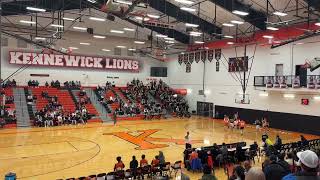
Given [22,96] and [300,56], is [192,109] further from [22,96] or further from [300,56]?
[22,96]

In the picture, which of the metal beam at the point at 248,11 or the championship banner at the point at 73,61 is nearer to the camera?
the metal beam at the point at 248,11

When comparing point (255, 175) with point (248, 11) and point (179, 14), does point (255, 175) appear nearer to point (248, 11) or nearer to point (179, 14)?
point (248, 11)

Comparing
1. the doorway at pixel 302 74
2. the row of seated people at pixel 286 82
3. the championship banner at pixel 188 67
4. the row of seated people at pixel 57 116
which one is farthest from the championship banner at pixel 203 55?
the row of seated people at pixel 57 116

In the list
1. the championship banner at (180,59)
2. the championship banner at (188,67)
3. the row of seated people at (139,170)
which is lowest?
the row of seated people at (139,170)

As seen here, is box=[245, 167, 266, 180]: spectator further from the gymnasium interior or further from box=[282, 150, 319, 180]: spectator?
the gymnasium interior

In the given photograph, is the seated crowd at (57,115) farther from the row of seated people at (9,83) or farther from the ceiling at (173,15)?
the ceiling at (173,15)

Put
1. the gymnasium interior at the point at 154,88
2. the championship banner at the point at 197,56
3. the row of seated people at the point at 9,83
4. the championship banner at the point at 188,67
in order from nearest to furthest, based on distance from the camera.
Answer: the gymnasium interior at the point at 154,88, the row of seated people at the point at 9,83, the championship banner at the point at 197,56, the championship banner at the point at 188,67

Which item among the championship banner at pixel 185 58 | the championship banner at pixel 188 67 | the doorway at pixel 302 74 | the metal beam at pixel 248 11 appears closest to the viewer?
the doorway at pixel 302 74

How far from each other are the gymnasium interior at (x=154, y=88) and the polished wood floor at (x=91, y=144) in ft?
0.30

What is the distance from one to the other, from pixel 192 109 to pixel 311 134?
54.0 ft

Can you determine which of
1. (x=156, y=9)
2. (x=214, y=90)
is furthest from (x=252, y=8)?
(x=214, y=90)

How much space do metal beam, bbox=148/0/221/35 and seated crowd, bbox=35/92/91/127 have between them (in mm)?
13115

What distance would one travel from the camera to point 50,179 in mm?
12602

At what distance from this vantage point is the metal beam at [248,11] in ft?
82.3
